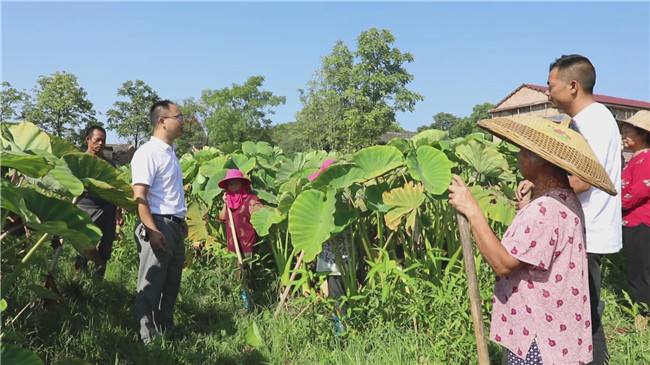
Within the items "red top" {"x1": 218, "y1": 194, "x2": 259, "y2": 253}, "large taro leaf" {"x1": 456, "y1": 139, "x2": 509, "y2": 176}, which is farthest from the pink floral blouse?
"red top" {"x1": 218, "y1": 194, "x2": 259, "y2": 253}

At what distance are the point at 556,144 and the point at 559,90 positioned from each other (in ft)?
2.84

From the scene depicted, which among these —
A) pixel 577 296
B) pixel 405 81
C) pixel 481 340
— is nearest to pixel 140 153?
pixel 481 340

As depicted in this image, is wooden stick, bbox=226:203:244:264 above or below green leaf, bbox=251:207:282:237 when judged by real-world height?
below

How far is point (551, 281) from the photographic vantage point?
1.57 m

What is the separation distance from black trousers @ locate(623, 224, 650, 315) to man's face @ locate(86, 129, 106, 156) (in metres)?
4.22

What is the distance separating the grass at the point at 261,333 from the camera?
8.55ft

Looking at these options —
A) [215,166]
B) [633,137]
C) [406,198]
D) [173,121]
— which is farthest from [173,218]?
[633,137]

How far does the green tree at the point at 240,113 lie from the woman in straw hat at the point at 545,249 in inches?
1391

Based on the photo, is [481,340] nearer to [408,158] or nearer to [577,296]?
[577,296]

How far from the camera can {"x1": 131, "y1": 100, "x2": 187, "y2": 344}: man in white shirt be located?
280 cm

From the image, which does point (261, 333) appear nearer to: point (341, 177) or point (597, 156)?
point (341, 177)

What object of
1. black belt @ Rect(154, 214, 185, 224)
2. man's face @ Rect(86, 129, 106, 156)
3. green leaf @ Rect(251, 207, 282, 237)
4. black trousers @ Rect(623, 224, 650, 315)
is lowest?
black trousers @ Rect(623, 224, 650, 315)

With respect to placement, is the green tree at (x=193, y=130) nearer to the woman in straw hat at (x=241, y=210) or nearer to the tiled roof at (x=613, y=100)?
the tiled roof at (x=613, y=100)

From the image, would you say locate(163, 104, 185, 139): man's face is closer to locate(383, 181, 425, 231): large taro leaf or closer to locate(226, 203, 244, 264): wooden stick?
locate(226, 203, 244, 264): wooden stick
